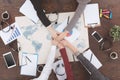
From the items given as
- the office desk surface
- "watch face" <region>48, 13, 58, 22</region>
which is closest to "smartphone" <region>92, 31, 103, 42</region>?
the office desk surface

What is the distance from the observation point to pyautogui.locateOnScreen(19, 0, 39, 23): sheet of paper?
1936 millimetres

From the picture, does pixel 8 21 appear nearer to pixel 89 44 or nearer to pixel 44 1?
pixel 44 1

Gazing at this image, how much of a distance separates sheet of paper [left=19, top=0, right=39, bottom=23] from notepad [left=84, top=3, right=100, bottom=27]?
0.30 m

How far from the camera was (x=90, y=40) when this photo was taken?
Result: 76.4 inches

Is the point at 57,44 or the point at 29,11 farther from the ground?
the point at 29,11

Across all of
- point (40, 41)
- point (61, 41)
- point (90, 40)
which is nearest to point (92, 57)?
point (90, 40)

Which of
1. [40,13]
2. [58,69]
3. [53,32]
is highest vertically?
[40,13]

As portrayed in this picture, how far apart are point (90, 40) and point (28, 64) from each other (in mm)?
400

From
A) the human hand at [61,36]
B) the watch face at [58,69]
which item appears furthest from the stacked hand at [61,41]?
the watch face at [58,69]

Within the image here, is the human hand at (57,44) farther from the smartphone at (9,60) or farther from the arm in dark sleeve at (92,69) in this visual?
the smartphone at (9,60)

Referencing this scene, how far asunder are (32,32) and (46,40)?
0.10m

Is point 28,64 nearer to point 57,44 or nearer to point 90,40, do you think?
point 57,44

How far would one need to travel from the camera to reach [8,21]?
6.35ft

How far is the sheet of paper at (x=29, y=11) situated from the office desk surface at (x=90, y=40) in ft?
0.09
